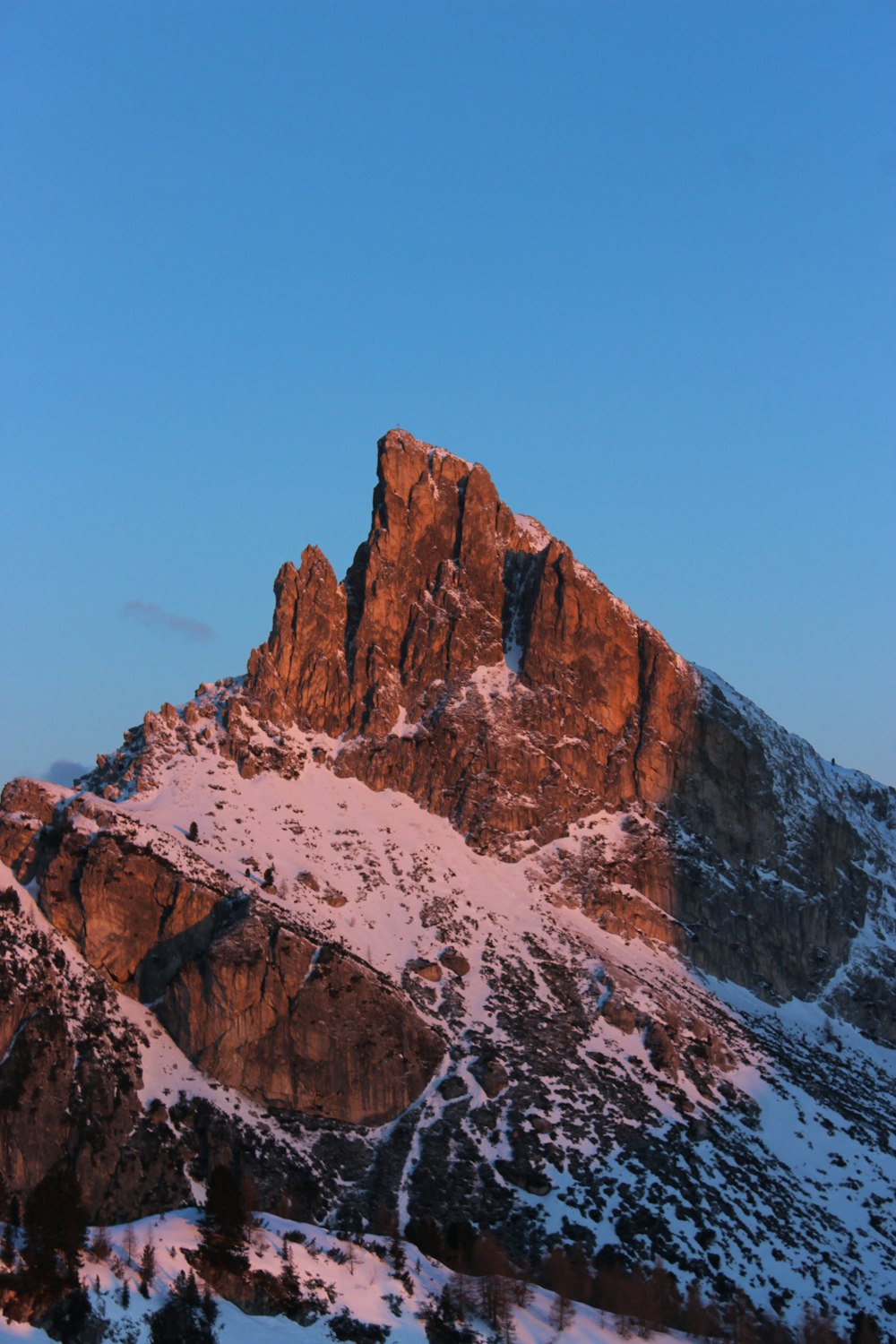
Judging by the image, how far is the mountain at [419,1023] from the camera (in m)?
132

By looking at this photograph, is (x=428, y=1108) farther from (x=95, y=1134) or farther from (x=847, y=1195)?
(x=847, y=1195)

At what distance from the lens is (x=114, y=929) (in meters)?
149

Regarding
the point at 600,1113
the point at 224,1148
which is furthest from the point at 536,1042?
the point at 224,1148

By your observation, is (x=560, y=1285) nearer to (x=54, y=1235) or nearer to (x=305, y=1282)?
(x=305, y=1282)

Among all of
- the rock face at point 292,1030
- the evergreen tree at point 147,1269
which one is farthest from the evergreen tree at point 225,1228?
the rock face at point 292,1030

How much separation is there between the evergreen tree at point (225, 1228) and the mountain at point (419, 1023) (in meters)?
26.0

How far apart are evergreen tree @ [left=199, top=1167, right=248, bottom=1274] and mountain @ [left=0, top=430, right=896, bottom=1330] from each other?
26002mm

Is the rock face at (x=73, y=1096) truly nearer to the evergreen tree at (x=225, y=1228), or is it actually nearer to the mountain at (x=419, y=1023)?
the mountain at (x=419, y=1023)

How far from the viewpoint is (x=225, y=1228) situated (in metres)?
96.5

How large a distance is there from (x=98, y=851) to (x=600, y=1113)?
54.0 m

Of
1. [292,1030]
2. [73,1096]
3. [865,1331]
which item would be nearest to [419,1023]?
[292,1030]

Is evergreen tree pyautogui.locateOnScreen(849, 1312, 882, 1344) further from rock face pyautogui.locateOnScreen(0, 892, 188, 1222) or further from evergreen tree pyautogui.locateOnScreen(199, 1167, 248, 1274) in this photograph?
rock face pyautogui.locateOnScreen(0, 892, 188, 1222)

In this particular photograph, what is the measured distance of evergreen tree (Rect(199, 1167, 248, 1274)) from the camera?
301 feet

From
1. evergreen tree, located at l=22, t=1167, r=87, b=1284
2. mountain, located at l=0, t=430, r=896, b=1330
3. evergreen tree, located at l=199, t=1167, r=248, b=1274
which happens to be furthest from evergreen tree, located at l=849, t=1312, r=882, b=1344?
A: evergreen tree, located at l=22, t=1167, r=87, b=1284
